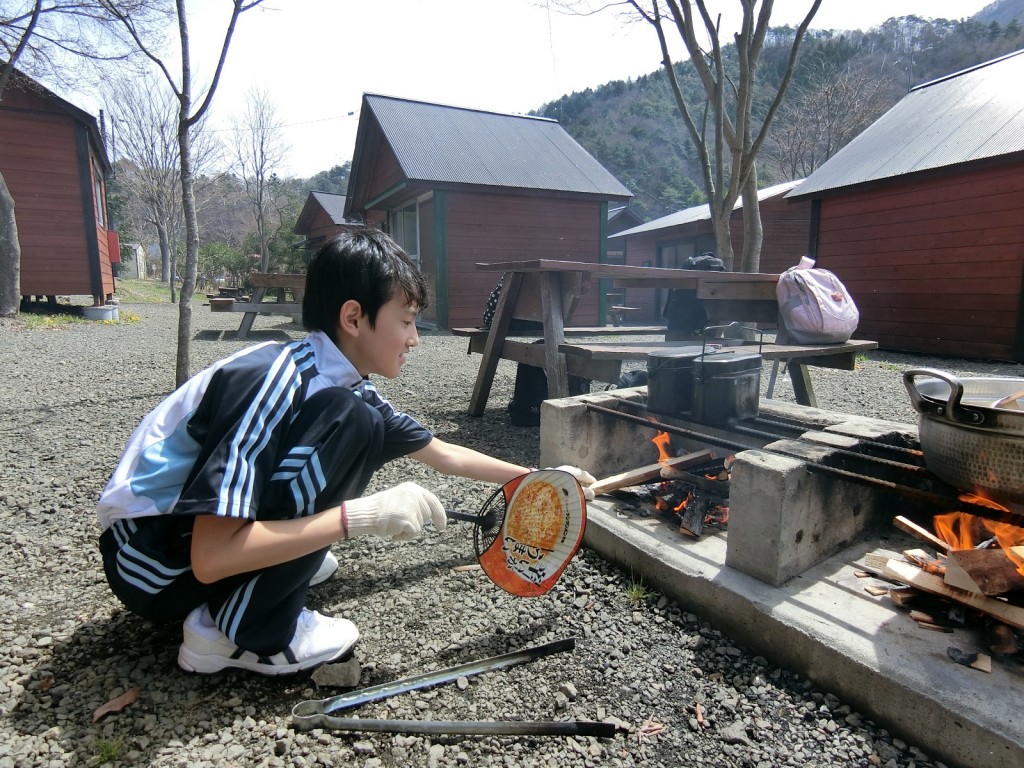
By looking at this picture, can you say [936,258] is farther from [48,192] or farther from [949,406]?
[48,192]

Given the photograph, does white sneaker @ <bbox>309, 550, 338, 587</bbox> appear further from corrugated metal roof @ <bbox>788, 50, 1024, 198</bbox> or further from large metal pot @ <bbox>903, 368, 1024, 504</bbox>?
corrugated metal roof @ <bbox>788, 50, 1024, 198</bbox>

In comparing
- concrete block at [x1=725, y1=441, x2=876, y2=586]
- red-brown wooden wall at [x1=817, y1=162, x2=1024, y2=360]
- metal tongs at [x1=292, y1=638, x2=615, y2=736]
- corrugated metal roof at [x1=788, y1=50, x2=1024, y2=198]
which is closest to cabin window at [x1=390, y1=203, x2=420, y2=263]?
corrugated metal roof at [x1=788, y1=50, x2=1024, y2=198]

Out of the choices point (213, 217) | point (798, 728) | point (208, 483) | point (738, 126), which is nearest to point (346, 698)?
point (208, 483)

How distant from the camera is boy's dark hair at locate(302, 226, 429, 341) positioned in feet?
5.69

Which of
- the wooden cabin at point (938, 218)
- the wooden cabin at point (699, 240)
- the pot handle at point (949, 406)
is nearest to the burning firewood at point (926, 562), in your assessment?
the pot handle at point (949, 406)

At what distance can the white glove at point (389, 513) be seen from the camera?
160 centimetres

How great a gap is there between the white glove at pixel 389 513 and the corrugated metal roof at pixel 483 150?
1140 cm

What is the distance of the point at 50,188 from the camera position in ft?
44.9

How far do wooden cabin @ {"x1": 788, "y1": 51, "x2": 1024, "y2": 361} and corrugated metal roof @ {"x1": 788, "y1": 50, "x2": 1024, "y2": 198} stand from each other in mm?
26

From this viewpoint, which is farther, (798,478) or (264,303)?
(264,303)

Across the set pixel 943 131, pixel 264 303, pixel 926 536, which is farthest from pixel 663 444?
pixel 943 131

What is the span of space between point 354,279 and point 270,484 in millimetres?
614

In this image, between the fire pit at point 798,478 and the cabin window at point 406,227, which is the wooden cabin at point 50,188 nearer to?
the cabin window at point 406,227

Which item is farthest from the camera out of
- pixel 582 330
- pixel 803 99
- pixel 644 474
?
pixel 803 99
